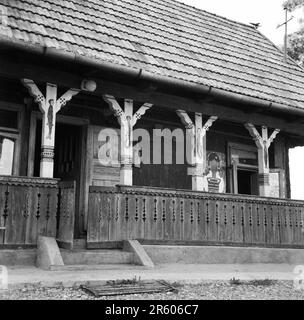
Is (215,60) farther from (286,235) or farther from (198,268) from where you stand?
(198,268)

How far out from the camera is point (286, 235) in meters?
10.1

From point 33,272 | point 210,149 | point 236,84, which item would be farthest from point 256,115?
point 33,272

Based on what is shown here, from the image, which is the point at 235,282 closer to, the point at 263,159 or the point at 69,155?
the point at 263,159

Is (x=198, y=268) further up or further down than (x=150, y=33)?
further down

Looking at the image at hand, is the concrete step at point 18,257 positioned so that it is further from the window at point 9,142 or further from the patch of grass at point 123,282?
the window at point 9,142

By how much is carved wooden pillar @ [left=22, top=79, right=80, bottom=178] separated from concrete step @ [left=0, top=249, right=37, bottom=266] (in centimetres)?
127

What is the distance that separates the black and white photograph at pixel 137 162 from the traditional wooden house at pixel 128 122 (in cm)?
3

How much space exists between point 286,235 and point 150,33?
5.62 meters

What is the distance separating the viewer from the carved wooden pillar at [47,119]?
7.46 metres

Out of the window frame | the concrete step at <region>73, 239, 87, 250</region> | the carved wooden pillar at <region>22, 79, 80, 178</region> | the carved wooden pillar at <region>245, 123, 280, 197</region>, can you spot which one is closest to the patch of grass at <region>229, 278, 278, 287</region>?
the concrete step at <region>73, 239, 87, 250</region>

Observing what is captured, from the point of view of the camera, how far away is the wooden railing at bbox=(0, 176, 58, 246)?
7.02 meters

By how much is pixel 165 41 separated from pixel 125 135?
320cm

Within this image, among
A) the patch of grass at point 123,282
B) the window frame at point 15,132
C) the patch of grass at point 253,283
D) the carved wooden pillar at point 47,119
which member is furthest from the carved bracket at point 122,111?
the patch of grass at point 253,283

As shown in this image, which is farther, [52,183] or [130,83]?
[130,83]
